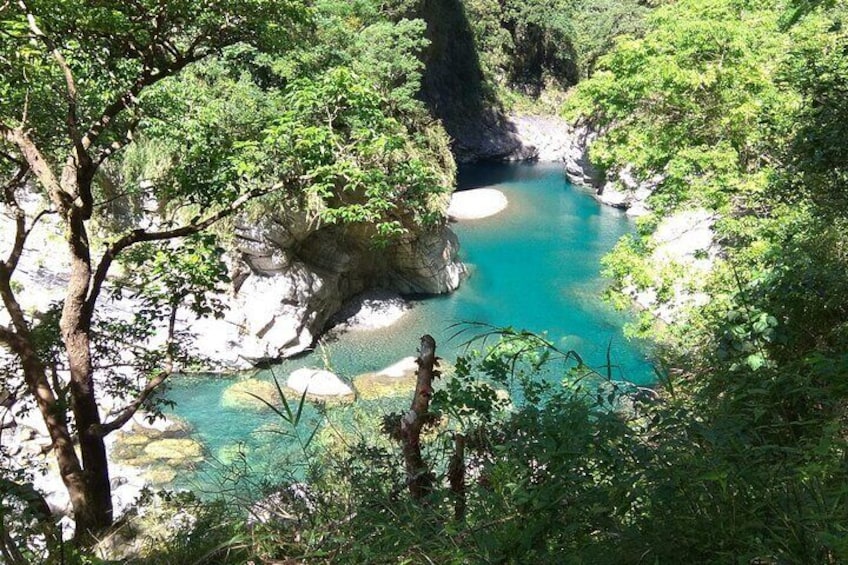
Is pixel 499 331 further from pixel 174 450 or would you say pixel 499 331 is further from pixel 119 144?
pixel 174 450

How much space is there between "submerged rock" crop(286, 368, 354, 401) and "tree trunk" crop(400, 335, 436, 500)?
7906 mm

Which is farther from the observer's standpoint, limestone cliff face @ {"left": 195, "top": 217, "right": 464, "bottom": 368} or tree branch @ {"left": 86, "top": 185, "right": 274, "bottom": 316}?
limestone cliff face @ {"left": 195, "top": 217, "right": 464, "bottom": 368}

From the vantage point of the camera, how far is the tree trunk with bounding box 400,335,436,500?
9.05ft

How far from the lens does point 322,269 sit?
14.8 meters

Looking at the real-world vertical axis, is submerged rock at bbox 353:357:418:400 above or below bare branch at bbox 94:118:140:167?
below

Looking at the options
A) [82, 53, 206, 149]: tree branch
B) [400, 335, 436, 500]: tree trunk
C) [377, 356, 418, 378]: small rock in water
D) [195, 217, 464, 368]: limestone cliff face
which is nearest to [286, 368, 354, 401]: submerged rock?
[195, 217, 464, 368]: limestone cliff face

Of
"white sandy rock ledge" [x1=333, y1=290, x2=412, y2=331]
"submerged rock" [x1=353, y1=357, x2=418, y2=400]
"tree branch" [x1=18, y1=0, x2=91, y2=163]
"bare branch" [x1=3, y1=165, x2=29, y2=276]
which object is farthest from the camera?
"white sandy rock ledge" [x1=333, y1=290, x2=412, y2=331]

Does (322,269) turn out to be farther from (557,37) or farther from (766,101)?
(557,37)

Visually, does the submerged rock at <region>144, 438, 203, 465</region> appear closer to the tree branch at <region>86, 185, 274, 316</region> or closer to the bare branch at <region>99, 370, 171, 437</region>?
the bare branch at <region>99, 370, 171, 437</region>

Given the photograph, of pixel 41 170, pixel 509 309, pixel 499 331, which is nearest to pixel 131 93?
pixel 41 170

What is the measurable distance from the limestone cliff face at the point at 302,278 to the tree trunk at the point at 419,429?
30.3 ft

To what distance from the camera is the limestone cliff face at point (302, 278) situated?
12805 mm

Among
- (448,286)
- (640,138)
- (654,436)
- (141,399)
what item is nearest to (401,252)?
(448,286)

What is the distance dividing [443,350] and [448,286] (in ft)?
11.8
